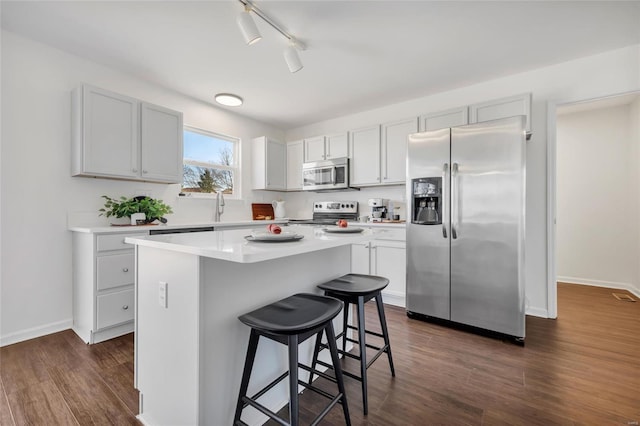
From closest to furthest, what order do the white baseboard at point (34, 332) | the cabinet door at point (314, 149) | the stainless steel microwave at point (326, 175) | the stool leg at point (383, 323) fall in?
the stool leg at point (383, 323)
the white baseboard at point (34, 332)
the stainless steel microwave at point (326, 175)
the cabinet door at point (314, 149)

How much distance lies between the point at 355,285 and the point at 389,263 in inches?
66.3

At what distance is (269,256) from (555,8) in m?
2.72

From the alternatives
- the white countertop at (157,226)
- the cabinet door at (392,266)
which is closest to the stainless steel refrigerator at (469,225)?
the cabinet door at (392,266)

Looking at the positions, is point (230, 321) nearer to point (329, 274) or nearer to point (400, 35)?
point (329, 274)

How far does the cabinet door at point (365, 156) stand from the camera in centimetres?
369

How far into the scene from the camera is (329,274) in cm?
194

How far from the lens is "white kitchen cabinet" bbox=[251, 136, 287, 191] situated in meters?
4.29

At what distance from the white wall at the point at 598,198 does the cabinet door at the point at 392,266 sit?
118 inches

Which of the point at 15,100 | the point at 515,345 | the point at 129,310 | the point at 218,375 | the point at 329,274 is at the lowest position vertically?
the point at 515,345

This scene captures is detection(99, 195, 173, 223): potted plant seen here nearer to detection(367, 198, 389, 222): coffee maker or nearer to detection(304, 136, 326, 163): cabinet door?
detection(304, 136, 326, 163): cabinet door

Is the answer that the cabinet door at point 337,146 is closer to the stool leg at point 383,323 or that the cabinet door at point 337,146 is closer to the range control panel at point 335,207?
the range control panel at point 335,207

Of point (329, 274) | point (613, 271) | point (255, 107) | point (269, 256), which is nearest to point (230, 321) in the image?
point (269, 256)

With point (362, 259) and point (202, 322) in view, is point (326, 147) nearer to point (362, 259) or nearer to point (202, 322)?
point (362, 259)

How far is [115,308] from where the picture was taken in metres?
2.39
